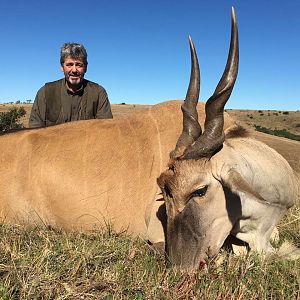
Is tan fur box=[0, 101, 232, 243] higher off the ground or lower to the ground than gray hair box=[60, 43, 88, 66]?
lower

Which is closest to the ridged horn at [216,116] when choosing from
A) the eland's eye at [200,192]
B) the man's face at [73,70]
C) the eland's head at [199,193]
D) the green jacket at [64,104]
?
the eland's head at [199,193]

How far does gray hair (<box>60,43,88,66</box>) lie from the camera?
18.7 ft

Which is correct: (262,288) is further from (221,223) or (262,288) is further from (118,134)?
(118,134)

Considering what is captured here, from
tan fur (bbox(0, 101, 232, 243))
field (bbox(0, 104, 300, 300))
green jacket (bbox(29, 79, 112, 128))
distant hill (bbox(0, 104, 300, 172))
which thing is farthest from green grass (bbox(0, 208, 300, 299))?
green jacket (bbox(29, 79, 112, 128))

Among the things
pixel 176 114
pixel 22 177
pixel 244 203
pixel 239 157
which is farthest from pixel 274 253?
pixel 22 177

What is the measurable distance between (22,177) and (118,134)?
3.24ft

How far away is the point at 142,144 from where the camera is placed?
4117 millimetres

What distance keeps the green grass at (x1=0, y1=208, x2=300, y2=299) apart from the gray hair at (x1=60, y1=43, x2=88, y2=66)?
2893 millimetres

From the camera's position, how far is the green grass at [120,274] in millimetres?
2535

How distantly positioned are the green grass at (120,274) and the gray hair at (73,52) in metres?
2.89

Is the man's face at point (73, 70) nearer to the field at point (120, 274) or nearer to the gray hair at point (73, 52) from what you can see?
the gray hair at point (73, 52)

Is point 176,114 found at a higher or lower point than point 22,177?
higher

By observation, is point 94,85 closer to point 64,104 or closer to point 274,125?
point 64,104

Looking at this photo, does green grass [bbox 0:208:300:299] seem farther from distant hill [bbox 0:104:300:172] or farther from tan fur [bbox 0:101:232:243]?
distant hill [bbox 0:104:300:172]
